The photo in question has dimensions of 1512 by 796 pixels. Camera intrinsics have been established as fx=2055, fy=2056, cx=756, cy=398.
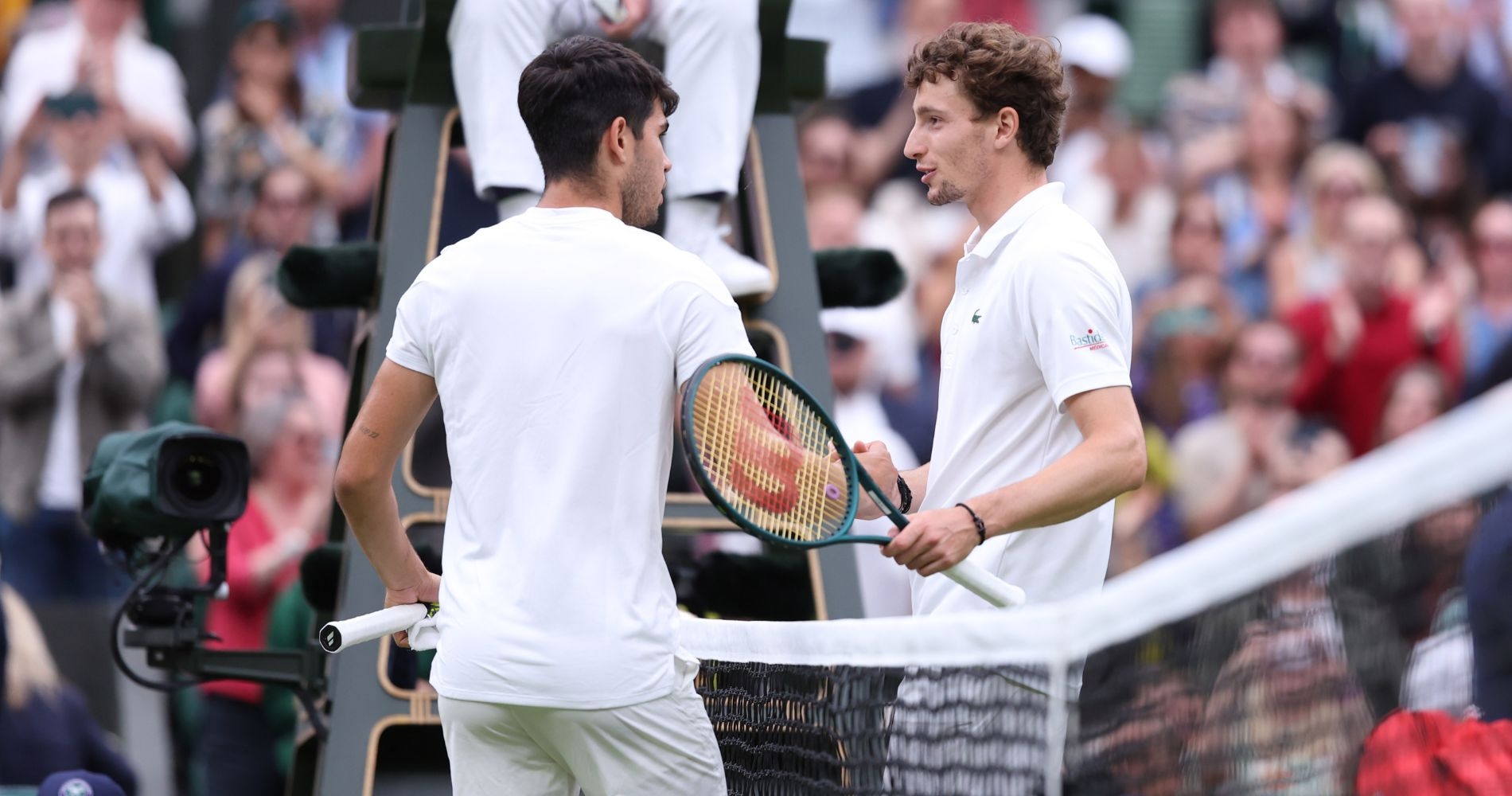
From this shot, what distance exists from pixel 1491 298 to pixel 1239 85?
2314 mm

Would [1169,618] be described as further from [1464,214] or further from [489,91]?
[1464,214]

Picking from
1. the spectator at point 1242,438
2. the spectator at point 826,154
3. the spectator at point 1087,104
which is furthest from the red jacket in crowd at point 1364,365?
the spectator at point 826,154

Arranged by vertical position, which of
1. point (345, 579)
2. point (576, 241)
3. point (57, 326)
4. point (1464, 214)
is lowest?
point (345, 579)

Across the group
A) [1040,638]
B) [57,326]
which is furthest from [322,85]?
[1040,638]

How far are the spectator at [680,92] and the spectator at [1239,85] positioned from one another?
552cm

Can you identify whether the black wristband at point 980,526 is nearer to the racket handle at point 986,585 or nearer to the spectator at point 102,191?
the racket handle at point 986,585

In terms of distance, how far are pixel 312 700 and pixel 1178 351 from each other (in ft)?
16.3

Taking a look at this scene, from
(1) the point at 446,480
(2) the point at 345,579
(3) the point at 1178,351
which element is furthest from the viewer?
(3) the point at 1178,351

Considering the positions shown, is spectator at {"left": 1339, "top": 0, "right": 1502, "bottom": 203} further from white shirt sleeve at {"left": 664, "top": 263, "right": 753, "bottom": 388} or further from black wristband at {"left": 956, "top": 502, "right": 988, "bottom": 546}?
white shirt sleeve at {"left": 664, "top": 263, "right": 753, "bottom": 388}

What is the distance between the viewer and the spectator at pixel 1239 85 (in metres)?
10.8

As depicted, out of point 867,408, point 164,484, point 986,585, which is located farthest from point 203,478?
point 867,408

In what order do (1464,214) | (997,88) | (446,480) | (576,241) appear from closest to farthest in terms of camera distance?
(576,241) → (997,88) → (446,480) → (1464,214)

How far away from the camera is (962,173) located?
375cm

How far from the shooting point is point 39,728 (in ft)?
22.8
